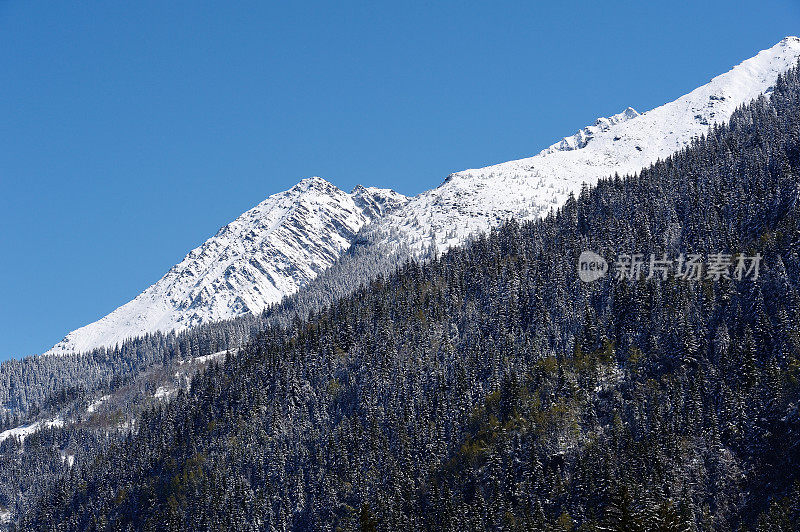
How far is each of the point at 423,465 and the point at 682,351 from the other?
60.4 m

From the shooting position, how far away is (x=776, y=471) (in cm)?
14012

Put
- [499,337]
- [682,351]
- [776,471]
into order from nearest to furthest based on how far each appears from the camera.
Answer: [776,471] → [682,351] → [499,337]

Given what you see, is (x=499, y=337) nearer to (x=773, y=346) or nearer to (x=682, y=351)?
(x=682, y=351)

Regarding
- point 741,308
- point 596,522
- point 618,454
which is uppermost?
point 741,308

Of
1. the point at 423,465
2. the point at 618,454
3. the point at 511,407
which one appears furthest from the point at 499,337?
the point at 618,454

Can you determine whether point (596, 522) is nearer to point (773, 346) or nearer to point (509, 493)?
point (509, 493)

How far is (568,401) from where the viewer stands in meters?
166

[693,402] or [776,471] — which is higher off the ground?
[693,402]

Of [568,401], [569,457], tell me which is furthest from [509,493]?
[568,401]

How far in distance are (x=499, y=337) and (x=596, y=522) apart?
244 ft

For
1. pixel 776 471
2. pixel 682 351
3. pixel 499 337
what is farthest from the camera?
pixel 499 337

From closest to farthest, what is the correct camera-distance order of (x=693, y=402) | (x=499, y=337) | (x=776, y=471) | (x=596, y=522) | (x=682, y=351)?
(x=596, y=522), (x=776, y=471), (x=693, y=402), (x=682, y=351), (x=499, y=337)

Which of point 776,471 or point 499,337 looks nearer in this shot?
point 776,471

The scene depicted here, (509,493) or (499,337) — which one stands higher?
(499,337)
